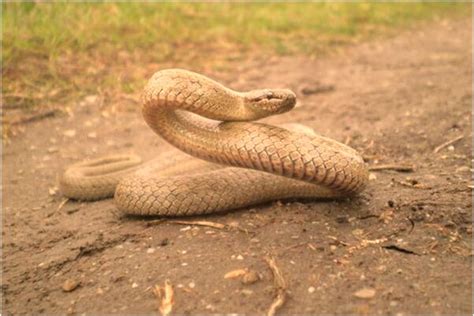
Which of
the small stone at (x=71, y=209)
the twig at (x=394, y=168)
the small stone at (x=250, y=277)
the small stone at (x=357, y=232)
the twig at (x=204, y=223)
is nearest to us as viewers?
the small stone at (x=250, y=277)

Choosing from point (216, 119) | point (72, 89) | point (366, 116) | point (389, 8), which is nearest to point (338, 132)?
point (366, 116)

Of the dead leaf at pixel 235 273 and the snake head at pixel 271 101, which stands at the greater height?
the snake head at pixel 271 101

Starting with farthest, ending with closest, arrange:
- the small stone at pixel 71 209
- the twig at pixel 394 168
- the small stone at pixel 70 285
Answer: the small stone at pixel 71 209 < the twig at pixel 394 168 < the small stone at pixel 70 285

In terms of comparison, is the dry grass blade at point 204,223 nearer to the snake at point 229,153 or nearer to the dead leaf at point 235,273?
the snake at point 229,153

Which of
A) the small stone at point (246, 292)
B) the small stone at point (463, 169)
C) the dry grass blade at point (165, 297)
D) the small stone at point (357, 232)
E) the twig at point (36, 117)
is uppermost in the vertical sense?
the twig at point (36, 117)

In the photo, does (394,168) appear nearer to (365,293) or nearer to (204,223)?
(204,223)

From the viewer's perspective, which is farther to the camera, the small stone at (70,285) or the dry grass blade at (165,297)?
the small stone at (70,285)

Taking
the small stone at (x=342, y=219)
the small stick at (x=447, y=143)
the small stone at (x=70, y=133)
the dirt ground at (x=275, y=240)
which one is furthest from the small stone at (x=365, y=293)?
the small stone at (x=70, y=133)
